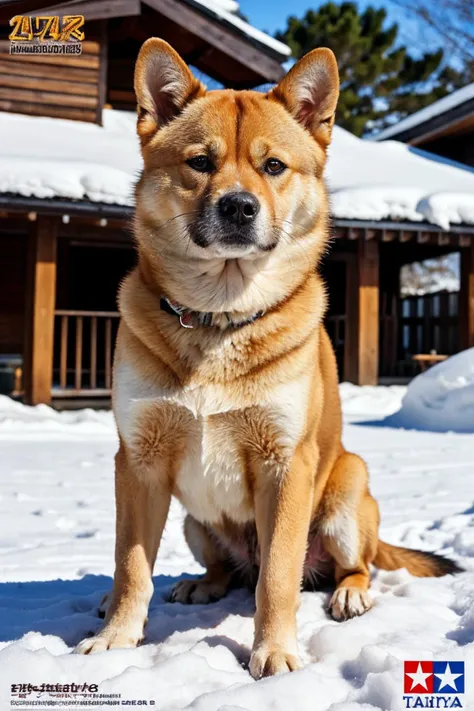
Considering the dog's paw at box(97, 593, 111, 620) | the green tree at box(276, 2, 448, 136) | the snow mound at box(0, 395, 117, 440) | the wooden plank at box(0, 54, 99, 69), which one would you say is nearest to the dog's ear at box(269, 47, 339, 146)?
the dog's paw at box(97, 593, 111, 620)

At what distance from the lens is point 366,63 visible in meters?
24.1

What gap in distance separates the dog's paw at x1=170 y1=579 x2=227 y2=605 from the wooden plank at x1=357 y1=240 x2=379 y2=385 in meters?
8.01

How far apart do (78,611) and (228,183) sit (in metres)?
1.61

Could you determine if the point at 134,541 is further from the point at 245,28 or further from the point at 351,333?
the point at 245,28

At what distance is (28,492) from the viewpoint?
187 inches

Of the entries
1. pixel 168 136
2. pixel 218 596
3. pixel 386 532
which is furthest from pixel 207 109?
pixel 386 532

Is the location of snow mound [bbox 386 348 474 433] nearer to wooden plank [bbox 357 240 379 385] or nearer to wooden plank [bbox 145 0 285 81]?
wooden plank [bbox 357 240 379 385]

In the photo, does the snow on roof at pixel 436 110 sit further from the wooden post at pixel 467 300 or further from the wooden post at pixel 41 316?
the wooden post at pixel 41 316

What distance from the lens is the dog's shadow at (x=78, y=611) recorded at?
223 cm

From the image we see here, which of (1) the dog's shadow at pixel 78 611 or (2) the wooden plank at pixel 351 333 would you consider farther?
(2) the wooden plank at pixel 351 333

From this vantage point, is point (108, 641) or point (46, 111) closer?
point (108, 641)

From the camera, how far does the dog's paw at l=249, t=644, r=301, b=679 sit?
1.89 meters

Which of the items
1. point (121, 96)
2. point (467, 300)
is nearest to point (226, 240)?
point (467, 300)

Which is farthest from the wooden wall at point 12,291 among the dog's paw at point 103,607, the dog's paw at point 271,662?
the dog's paw at point 271,662
